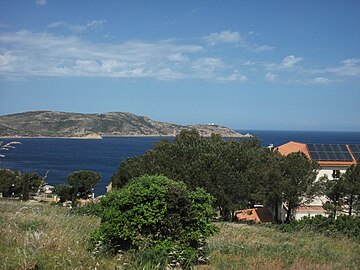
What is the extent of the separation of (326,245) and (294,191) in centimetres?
1146

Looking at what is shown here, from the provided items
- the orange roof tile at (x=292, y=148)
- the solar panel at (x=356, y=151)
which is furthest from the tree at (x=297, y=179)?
the orange roof tile at (x=292, y=148)

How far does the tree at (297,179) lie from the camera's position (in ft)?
71.9

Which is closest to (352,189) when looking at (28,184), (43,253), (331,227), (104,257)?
(331,227)

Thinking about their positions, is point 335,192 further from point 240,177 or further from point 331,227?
point 331,227

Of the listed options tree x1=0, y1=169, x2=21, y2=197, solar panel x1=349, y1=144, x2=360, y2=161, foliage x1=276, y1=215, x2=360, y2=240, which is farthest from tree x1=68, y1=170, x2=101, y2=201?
foliage x1=276, y1=215, x2=360, y2=240

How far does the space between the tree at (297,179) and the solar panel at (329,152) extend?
458 inches

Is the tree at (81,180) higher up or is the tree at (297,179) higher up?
the tree at (297,179)

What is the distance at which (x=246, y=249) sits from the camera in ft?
29.1

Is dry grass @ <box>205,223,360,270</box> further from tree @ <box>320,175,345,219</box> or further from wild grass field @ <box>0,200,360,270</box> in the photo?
tree @ <box>320,175,345,219</box>

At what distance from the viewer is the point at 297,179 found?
22.0m

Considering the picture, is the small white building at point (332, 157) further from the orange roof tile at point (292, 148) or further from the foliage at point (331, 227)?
the foliage at point (331, 227)

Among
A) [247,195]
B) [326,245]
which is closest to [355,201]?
[247,195]

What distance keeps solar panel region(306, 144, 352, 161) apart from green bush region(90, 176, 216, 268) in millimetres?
27756

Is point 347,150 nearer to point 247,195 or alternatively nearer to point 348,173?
point 348,173
